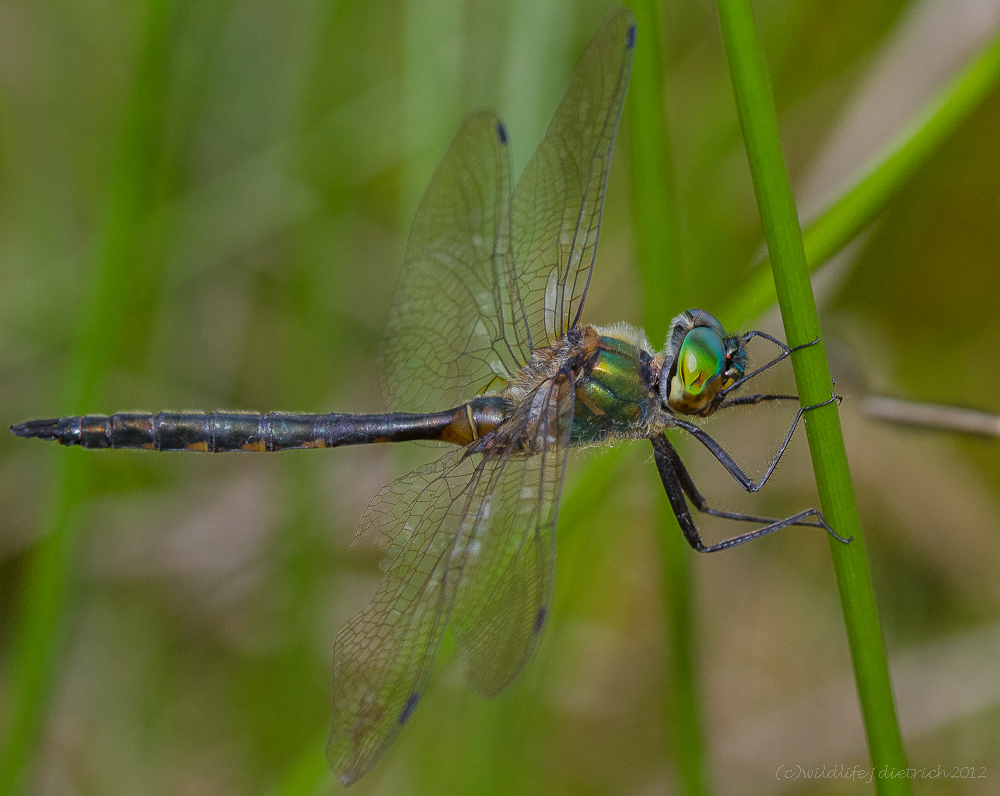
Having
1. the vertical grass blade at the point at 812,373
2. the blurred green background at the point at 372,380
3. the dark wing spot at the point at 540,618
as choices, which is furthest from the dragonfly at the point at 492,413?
the vertical grass blade at the point at 812,373

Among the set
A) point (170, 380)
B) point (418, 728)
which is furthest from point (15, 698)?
point (170, 380)

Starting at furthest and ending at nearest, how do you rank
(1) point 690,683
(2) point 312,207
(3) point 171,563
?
(3) point 171,563 < (2) point 312,207 < (1) point 690,683

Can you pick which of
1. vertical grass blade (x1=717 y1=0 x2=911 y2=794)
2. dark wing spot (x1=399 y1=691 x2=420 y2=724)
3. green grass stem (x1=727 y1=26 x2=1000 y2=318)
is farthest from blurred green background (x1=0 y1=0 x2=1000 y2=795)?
vertical grass blade (x1=717 y1=0 x2=911 y2=794)

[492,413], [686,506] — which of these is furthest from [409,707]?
[492,413]

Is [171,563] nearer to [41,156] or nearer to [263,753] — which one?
[263,753]

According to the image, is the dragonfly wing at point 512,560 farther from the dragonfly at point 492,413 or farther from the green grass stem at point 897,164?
the green grass stem at point 897,164

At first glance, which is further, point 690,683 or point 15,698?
point 15,698
